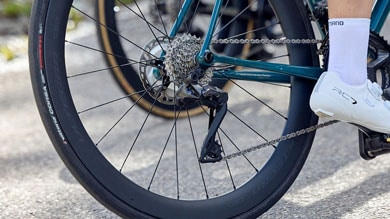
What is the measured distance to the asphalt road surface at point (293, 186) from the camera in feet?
9.91

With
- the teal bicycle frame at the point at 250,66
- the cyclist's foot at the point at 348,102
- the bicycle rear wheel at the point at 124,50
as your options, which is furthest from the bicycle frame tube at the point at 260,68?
the bicycle rear wheel at the point at 124,50

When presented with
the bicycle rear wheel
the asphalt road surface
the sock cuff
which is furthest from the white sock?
the bicycle rear wheel

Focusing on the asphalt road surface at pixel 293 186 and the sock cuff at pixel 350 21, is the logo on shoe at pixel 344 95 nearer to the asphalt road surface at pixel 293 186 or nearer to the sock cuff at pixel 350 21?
the sock cuff at pixel 350 21

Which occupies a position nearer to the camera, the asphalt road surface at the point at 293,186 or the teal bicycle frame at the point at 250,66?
the teal bicycle frame at the point at 250,66

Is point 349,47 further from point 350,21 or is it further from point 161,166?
point 161,166

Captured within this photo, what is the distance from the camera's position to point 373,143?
2762mm

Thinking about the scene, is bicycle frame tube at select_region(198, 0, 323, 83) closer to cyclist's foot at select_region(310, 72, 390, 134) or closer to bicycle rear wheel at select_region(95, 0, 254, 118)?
cyclist's foot at select_region(310, 72, 390, 134)

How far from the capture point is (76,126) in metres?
2.46

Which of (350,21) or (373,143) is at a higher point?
(350,21)

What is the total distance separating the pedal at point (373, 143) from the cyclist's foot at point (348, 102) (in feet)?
0.35

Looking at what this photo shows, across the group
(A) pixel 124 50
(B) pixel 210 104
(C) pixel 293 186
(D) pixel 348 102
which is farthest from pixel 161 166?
(D) pixel 348 102

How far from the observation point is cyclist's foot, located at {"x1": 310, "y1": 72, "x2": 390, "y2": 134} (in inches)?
101

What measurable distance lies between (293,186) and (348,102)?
0.79m

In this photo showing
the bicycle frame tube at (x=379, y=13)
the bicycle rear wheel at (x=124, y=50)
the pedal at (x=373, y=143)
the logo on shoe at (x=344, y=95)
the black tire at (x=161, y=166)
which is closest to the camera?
the black tire at (x=161, y=166)
